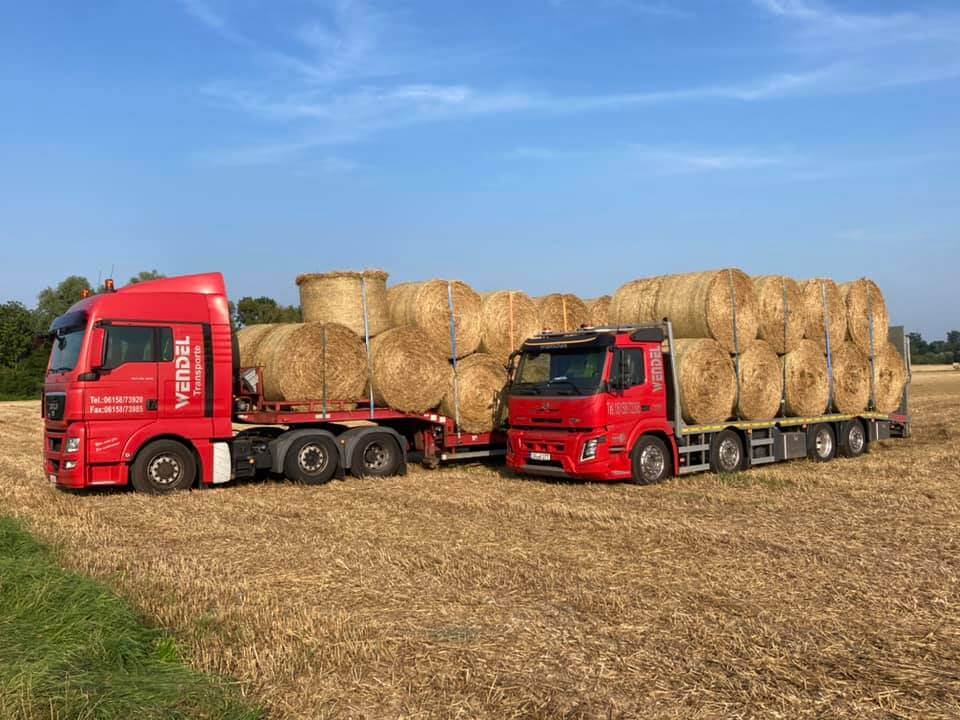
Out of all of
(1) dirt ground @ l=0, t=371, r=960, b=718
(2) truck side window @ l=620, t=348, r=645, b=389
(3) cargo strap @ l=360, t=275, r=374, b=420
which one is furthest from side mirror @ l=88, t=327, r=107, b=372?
(2) truck side window @ l=620, t=348, r=645, b=389

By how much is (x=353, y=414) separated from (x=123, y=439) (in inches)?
141

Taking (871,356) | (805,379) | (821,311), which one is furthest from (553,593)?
(871,356)

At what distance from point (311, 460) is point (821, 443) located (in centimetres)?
971

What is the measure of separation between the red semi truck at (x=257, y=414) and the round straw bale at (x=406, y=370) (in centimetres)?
32

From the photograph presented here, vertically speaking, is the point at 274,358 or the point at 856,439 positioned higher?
the point at 274,358

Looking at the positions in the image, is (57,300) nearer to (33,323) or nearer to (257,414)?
(33,323)

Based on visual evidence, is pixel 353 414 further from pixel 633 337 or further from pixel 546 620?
pixel 546 620

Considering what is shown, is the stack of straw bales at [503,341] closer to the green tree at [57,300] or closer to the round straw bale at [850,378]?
the round straw bale at [850,378]

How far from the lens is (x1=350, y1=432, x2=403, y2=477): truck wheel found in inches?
592

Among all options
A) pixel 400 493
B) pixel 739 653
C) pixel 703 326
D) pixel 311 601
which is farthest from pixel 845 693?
pixel 703 326

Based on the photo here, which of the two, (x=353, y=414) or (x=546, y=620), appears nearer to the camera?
(x=546, y=620)

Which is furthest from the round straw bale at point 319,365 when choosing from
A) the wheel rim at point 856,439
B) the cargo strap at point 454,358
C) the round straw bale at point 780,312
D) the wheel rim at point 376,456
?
the wheel rim at point 856,439

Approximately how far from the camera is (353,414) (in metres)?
14.8

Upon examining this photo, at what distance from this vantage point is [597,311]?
746 inches
